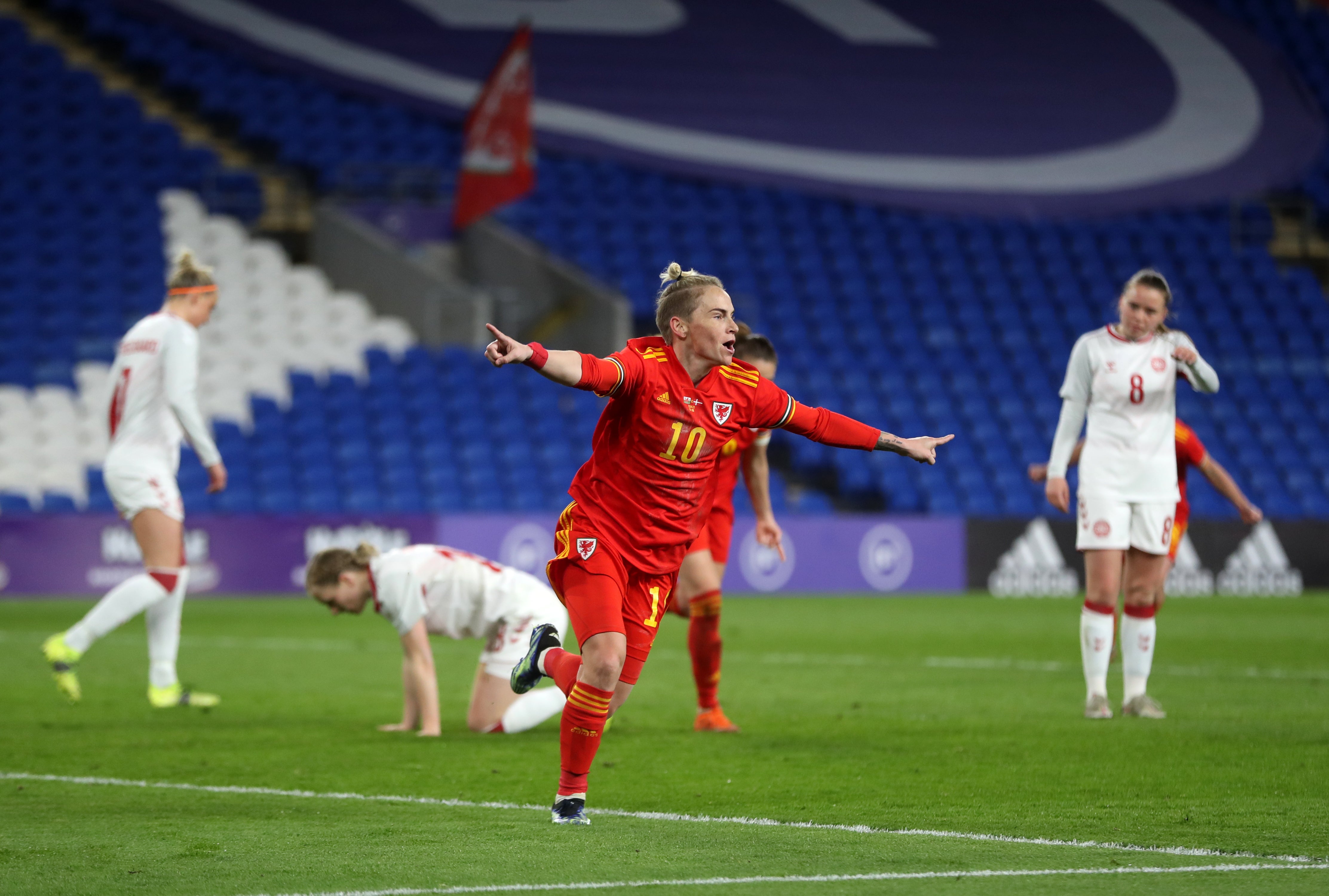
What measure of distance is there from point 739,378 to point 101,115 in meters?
22.5

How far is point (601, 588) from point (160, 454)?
4.79 meters

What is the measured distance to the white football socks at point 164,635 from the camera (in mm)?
9898

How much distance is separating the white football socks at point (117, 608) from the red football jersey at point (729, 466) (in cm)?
315

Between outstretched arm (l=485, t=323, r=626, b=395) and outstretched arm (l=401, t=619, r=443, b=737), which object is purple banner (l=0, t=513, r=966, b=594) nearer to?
outstretched arm (l=401, t=619, r=443, b=737)

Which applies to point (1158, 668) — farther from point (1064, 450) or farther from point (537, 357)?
point (537, 357)

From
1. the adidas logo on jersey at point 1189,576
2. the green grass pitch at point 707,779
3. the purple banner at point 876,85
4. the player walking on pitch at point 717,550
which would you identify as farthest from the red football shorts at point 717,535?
the purple banner at point 876,85

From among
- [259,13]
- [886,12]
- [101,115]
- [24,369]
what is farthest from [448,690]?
[886,12]

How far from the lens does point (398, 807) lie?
6.36 m

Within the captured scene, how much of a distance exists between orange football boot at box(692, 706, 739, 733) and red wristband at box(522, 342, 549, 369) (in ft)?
12.6

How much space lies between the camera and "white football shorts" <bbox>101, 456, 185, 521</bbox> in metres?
9.81

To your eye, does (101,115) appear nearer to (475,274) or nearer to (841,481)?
(475,274)

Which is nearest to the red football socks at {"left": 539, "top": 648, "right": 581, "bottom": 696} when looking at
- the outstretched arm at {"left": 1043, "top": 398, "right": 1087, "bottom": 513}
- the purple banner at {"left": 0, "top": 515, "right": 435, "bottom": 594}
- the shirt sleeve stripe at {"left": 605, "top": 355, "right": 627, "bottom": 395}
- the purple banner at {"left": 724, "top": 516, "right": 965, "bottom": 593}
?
the shirt sleeve stripe at {"left": 605, "top": 355, "right": 627, "bottom": 395}

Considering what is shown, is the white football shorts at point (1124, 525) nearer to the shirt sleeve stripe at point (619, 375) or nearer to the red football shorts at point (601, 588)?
the red football shorts at point (601, 588)

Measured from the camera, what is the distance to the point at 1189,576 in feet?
74.3
